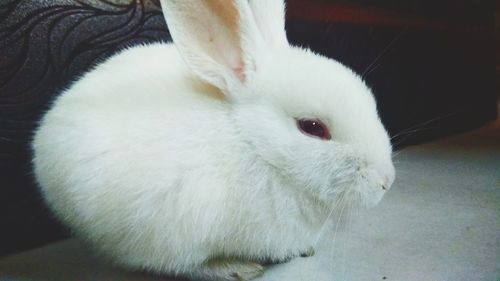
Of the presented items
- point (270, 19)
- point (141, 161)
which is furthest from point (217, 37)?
point (141, 161)

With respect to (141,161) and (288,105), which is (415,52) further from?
(141,161)

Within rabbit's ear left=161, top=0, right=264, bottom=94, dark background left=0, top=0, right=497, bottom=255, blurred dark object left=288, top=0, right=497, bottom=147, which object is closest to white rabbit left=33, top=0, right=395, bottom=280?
rabbit's ear left=161, top=0, right=264, bottom=94

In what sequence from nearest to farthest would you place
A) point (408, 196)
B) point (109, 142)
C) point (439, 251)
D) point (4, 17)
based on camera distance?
point (109, 142)
point (439, 251)
point (4, 17)
point (408, 196)

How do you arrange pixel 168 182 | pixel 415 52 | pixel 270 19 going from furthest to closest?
pixel 415 52
pixel 270 19
pixel 168 182

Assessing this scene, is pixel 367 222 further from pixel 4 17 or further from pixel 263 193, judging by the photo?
pixel 4 17

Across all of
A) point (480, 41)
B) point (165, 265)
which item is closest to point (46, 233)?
point (165, 265)

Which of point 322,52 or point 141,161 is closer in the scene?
point 141,161
